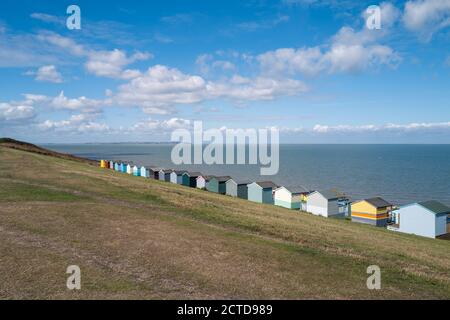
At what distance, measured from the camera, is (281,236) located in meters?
20.6

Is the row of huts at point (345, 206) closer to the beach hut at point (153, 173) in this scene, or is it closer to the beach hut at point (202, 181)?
the beach hut at point (202, 181)

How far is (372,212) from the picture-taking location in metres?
45.4

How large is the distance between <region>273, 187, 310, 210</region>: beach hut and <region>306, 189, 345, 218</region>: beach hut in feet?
6.63

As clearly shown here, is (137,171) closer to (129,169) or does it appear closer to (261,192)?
(129,169)

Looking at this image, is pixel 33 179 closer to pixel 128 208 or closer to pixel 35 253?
pixel 128 208

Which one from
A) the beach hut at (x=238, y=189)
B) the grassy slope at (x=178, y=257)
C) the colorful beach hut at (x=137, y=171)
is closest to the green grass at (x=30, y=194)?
the grassy slope at (x=178, y=257)

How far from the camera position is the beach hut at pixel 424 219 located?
41266 mm

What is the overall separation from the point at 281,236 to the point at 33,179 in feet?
86.1

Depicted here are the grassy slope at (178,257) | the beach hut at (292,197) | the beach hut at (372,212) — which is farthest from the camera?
the beach hut at (292,197)

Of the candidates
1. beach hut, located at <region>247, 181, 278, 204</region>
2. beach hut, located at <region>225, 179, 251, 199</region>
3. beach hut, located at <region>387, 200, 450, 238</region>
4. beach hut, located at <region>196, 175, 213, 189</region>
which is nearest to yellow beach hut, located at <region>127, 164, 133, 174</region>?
beach hut, located at <region>196, 175, 213, 189</region>

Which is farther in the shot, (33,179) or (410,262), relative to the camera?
(33,179)

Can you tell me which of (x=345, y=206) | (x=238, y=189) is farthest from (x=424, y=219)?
(x=238, y=189)

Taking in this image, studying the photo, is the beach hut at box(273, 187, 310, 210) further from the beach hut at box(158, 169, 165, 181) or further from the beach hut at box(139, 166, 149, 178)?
the beach hut at box(139, 166, 149, 178)

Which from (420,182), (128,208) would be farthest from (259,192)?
(420,182)
